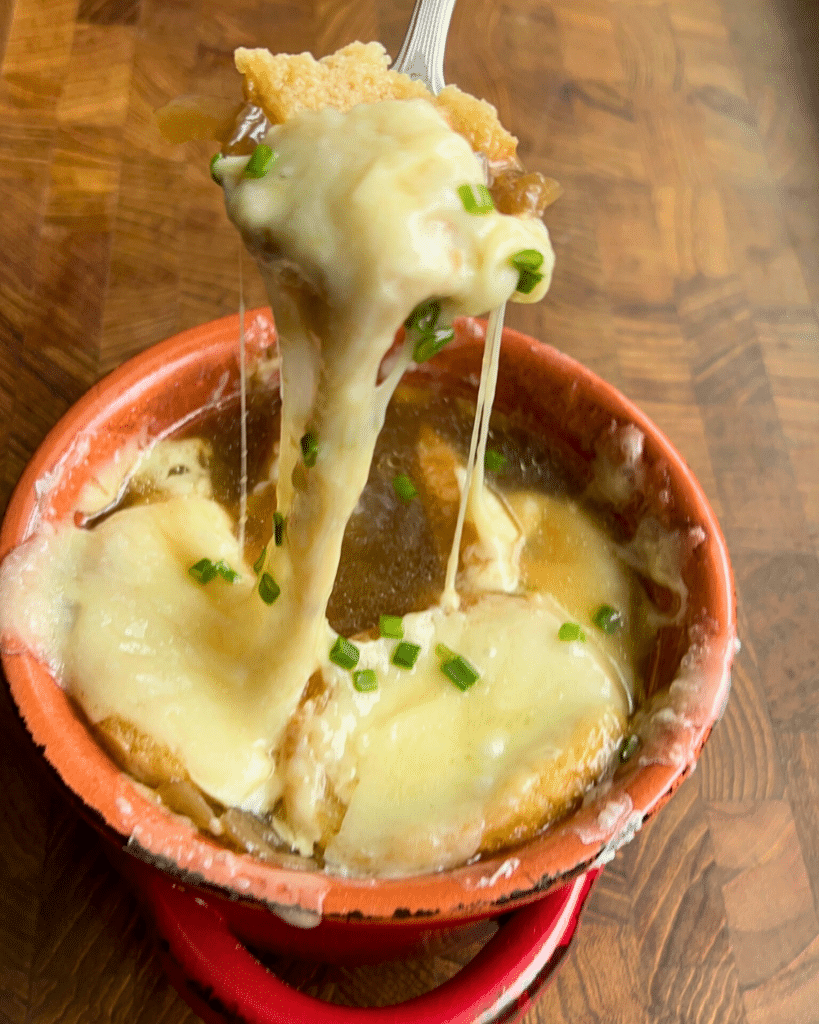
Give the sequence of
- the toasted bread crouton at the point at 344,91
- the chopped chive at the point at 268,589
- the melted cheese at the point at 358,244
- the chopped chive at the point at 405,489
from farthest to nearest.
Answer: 1. the chopped chive at the point at 405,489
2. the chopped chive at the point at 268,589
3. the toasted bread crouton at the point at 344,91
4. the melted cheese at the point at 358,244

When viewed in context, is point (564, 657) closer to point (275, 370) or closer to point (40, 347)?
point (275, 370)

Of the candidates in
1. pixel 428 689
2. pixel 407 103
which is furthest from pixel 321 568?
pixel 407 103

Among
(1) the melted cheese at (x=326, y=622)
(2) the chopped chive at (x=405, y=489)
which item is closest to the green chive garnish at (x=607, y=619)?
(1) the melted cheese at (x=326, y=622)

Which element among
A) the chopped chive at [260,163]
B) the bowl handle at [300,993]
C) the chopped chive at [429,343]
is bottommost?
the bowl handle at [300,993]

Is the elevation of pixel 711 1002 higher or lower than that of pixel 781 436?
lower

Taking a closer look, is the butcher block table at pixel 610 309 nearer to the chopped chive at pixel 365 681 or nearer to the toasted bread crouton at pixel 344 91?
the chopped chive at pixel 365 681

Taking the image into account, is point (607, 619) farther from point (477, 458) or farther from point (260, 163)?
point (260, 163)
